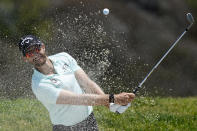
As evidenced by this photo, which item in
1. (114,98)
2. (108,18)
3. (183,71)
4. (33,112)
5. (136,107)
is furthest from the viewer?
(183,71)

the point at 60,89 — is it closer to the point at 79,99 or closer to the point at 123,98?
the point at 79,99

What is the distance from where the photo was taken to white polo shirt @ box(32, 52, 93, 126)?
2938 millimetres

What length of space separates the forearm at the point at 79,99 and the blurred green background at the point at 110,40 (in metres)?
2.64

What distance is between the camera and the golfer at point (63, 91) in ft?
9.64

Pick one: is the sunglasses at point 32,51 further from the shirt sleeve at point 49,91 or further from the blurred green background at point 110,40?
the blurred green background at point 110,40

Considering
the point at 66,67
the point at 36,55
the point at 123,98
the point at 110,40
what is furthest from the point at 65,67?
the point at 110,40

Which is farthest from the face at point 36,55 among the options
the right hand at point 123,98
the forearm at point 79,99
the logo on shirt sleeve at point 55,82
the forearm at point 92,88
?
the right hand at point 123,98

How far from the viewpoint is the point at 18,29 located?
7.40m

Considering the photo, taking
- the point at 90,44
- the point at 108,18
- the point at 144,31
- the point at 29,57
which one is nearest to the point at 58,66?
the point at 29,57

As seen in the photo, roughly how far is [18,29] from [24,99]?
82.2 inches

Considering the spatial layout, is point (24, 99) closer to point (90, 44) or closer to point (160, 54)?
point (90, 44)

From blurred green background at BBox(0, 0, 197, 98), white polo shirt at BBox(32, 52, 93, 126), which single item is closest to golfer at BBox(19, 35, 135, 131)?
white polo shirt at BBox(32, 52, 93, 126)

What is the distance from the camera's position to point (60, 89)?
2.94 metres

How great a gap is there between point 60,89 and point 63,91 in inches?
1.1
